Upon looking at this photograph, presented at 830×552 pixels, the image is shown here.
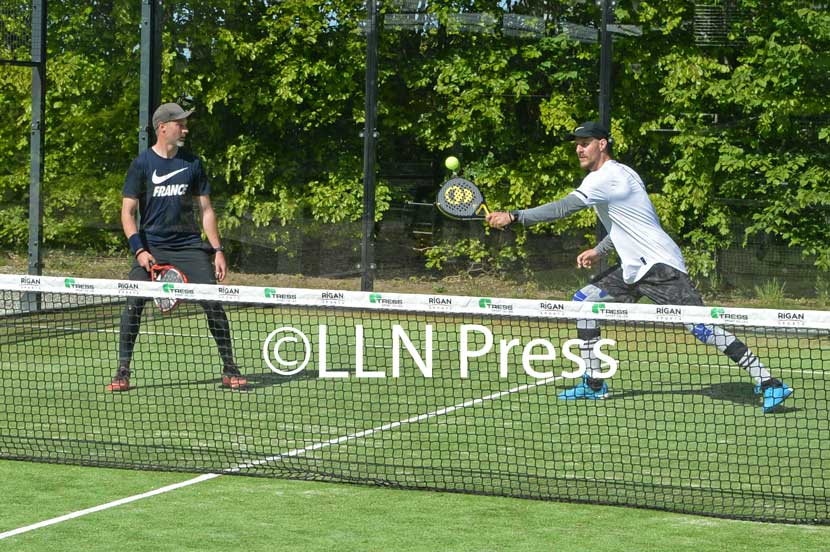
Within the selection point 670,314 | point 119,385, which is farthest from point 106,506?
point 119,385

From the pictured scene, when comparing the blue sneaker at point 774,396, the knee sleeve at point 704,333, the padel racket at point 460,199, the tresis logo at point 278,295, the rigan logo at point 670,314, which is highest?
the padel racket at point 460,199

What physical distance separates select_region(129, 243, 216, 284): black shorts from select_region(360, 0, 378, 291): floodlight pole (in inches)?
220

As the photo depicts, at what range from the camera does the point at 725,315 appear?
21.8 feet

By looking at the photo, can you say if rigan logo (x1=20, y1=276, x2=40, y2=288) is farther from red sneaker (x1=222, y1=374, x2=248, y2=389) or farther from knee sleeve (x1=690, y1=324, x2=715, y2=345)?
knee sleeve (x1=690, y1=324, x2=715, y2=345)

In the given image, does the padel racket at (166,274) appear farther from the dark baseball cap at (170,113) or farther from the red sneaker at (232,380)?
the dark baseball cap at (170,113)

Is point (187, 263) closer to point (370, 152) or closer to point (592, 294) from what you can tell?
point (592, 294)

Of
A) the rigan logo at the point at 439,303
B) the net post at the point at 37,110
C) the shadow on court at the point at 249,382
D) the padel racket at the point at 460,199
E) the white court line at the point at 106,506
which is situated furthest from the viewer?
the net post at the point at 37,110

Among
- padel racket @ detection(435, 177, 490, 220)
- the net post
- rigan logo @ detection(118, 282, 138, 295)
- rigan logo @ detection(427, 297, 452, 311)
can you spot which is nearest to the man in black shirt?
rigan logo @ detection(118, 282, 138, 295)

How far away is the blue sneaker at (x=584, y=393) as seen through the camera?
9.00 meters

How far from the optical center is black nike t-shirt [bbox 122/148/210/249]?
30.1 ft

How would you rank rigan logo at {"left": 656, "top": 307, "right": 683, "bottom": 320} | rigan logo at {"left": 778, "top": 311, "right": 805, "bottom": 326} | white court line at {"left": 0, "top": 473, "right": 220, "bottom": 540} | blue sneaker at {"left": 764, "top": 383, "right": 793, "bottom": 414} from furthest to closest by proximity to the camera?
blue sneaker at {"left": 764, "top": 383, "right": 793, "bottom": 414} < rigan logo at {"left": 656, "top": 307, "right": 683, "bottom": 320} < rigan logo at {"left": 778, "top": 311, "right": 805, "bottom": 326} < white court line at {"left": 0, "top": 473, "right": 220, "bottom": 540}

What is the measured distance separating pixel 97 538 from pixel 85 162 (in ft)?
33.3

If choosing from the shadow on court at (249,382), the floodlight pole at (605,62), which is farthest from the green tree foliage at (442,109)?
the shadow on court at (249,382)

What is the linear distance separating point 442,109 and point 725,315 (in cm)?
839
